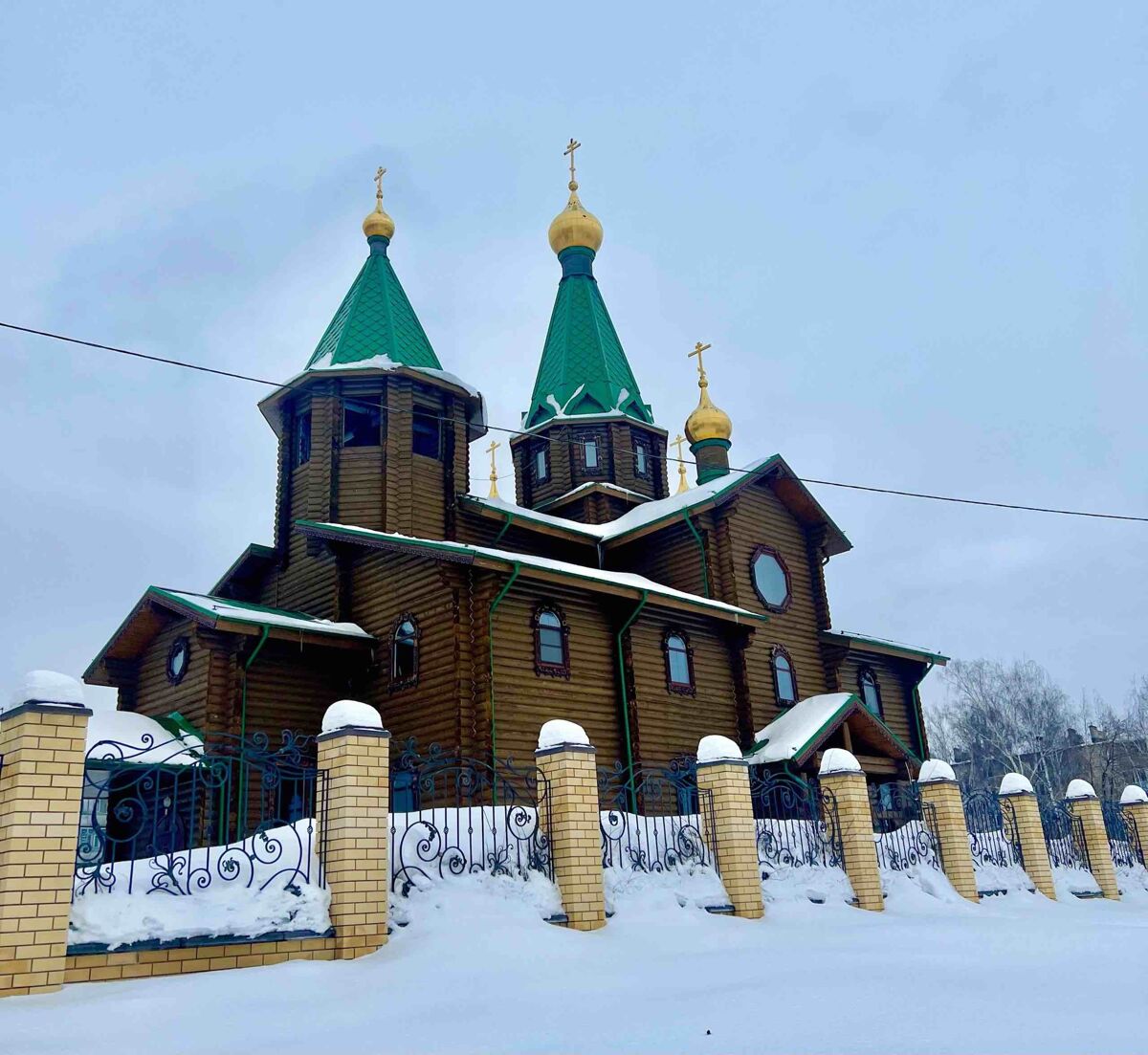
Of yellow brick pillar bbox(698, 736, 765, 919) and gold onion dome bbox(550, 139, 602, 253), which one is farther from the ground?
gold onion dome bbox(550, 139, 602, 253)

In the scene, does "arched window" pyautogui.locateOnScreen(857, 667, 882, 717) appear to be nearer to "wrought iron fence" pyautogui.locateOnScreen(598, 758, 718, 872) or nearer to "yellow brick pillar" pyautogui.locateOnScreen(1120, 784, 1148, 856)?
"yellow brick pillar" pyautogui.locateOnScreen(1120, 784, 1148, 856)

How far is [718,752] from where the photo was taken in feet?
32.0

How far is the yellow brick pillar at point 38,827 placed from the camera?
18.0 ft

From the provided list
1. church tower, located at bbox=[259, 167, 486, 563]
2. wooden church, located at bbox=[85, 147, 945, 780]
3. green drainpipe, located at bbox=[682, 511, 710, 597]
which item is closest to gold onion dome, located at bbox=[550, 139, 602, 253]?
wooden church, located at bbox=[85, 147, 945, 780]

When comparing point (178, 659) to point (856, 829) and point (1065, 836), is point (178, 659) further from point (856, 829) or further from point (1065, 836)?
point (1065, 836)

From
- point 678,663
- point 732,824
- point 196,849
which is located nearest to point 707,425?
point 678,663

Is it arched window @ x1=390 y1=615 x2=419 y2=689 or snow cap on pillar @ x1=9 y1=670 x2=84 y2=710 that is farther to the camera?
arched window @ x1=390 y1=615 x2=419 y2=689

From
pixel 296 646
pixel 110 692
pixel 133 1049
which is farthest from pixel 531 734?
pixel 133 1049

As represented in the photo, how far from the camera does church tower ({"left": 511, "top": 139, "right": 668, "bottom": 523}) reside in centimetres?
2338

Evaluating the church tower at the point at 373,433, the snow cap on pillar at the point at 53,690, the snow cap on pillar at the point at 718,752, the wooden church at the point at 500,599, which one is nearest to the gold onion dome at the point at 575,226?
the wooden church at the point at 500,599

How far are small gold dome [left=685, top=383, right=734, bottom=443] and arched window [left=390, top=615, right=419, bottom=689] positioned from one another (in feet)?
30.7

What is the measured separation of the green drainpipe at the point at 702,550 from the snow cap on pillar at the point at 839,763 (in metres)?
6.96

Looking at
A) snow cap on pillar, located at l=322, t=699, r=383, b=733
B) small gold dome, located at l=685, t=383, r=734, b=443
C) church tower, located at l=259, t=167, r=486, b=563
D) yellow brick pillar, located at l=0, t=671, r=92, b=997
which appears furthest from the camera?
small gold dome, located at l=685, t=383, r=734, b=443

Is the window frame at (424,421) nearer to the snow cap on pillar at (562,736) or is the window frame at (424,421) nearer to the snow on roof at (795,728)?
the snow on roof at (795,728)
